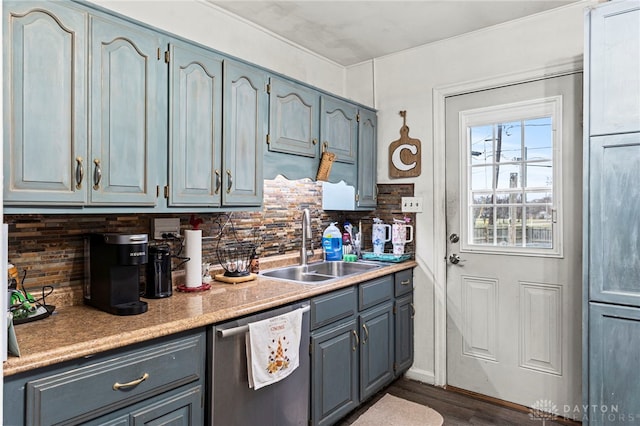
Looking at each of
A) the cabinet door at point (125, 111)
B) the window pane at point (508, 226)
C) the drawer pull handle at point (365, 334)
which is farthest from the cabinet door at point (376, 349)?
the cabinet door at point (125, 111)

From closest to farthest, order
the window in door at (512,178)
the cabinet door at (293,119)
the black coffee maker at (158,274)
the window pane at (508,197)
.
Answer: the black coffee maker at (158,274)
the cabinet door at (293,119)
the window in door at (512,178)
the window pane at (508,197)

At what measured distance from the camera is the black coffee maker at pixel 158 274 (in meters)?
1.99

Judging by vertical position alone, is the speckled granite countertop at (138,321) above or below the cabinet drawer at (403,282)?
above

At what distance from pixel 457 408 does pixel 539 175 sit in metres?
1.64

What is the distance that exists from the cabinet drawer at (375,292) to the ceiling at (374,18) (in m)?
1.72

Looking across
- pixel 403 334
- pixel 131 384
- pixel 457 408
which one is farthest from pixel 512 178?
pixel 131 384

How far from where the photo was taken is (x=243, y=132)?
227cm

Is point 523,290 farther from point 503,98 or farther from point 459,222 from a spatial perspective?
point 503,98

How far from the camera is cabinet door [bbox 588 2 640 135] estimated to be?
6.70ft

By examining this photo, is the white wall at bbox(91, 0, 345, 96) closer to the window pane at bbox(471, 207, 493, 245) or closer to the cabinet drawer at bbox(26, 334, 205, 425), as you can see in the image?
the window pane at bbox(471, 207, 493, 245)

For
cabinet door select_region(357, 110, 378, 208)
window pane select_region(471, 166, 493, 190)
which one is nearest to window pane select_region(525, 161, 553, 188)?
window pane select_region(471, 166, 493, 190)

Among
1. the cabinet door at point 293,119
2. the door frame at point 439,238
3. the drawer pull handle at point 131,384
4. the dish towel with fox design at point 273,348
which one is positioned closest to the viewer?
the drawer pull handle at point 131,384

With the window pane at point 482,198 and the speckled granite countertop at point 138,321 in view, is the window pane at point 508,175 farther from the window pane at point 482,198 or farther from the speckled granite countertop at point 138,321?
the speckled granite countertop at point 138,321

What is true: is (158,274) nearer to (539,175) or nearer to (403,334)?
(403,334)
